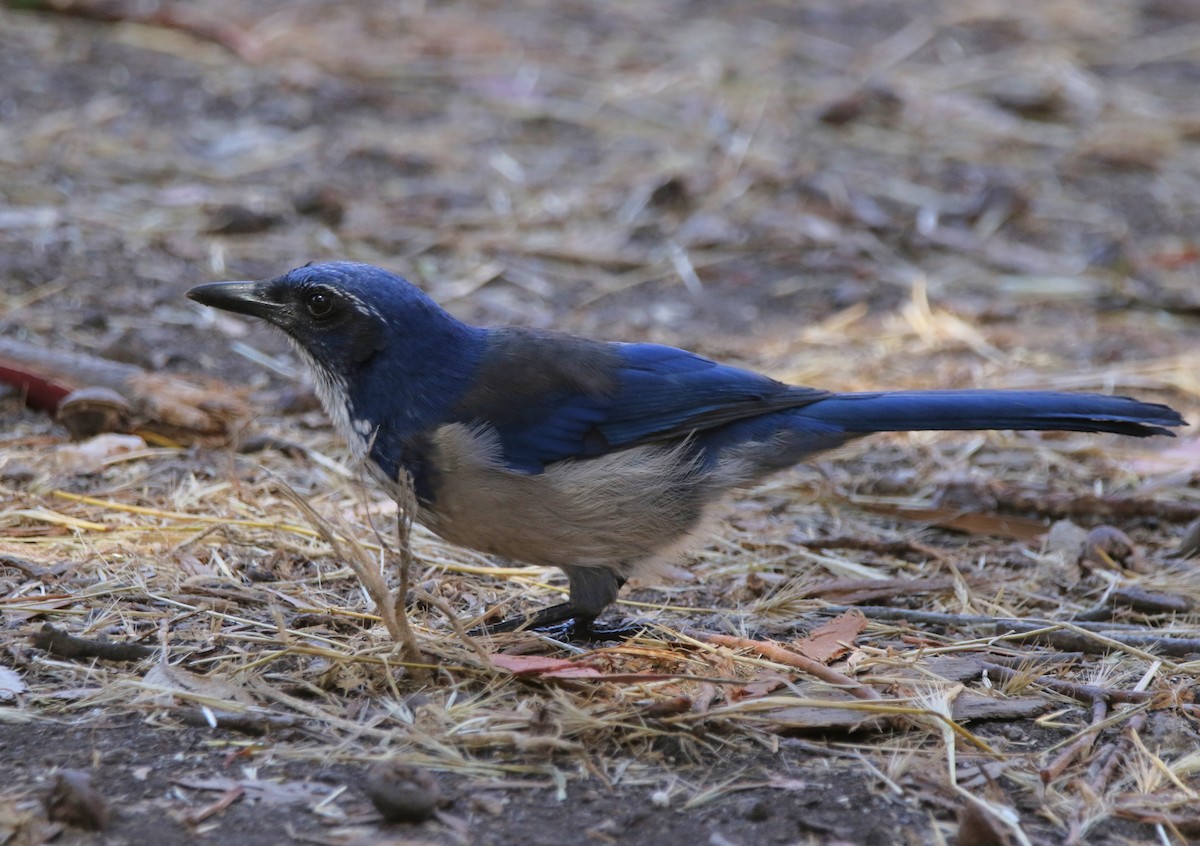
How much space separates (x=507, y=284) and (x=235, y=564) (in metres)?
3.55

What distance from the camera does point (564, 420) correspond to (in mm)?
4496

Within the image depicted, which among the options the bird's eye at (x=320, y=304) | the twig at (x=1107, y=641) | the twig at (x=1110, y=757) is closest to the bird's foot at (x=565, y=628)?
the bird's eye at (x=320, y=304)

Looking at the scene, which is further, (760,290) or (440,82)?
(440,82)

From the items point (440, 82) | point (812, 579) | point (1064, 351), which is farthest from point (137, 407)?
point (440, 82)

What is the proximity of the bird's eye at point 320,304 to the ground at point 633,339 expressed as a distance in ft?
2.35

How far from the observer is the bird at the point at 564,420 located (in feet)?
14.3

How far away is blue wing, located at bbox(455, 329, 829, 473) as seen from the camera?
445 centimetres

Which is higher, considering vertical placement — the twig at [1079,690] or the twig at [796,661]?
the twig at [796,661]

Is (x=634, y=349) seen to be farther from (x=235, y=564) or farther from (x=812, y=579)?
(x=235, y=564)

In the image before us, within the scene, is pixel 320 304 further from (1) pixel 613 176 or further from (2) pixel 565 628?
(1) pixel 613 176

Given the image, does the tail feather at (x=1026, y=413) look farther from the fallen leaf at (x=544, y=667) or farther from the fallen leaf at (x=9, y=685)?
the fallen leaf at (x=9, y=685)

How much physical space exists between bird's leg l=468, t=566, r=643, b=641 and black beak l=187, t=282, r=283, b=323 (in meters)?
1.29

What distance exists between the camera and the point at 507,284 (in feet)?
25.9

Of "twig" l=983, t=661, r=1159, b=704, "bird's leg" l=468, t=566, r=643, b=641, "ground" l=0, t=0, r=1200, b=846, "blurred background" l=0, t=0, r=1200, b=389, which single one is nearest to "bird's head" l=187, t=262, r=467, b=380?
"ground" l=0, t=0, r=1200, b=846
